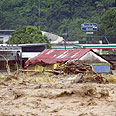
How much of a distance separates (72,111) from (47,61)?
23537 millimetres

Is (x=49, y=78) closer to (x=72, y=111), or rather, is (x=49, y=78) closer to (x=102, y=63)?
(x=102, y=63)

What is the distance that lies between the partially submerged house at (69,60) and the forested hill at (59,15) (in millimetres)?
55789


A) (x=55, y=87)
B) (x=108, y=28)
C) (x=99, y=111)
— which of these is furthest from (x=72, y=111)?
(x=108, y=28)

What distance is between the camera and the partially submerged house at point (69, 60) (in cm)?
4184

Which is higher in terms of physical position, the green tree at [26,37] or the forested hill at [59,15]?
the forested hill at [59,15]

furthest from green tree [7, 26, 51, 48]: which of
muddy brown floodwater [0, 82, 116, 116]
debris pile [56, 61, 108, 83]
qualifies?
muddy brown floodwater [0, 82, 116, 116]

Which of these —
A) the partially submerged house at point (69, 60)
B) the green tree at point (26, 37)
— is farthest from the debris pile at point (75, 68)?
the green tree at point (26, 37)

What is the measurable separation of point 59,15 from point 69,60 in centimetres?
6757

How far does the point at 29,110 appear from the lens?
20859mm

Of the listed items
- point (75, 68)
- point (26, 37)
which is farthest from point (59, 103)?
point (26, 37)

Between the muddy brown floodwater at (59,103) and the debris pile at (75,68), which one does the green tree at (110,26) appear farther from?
the muddy brown floodwater at (59,103)

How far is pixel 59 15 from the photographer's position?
109m

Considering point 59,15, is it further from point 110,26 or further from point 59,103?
point 59,103

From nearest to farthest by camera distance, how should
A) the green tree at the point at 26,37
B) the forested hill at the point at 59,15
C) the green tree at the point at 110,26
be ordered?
the green tree at the point at 26,37 < the green tree at the point at 110,26 < the forested hill at the point at 59,15
